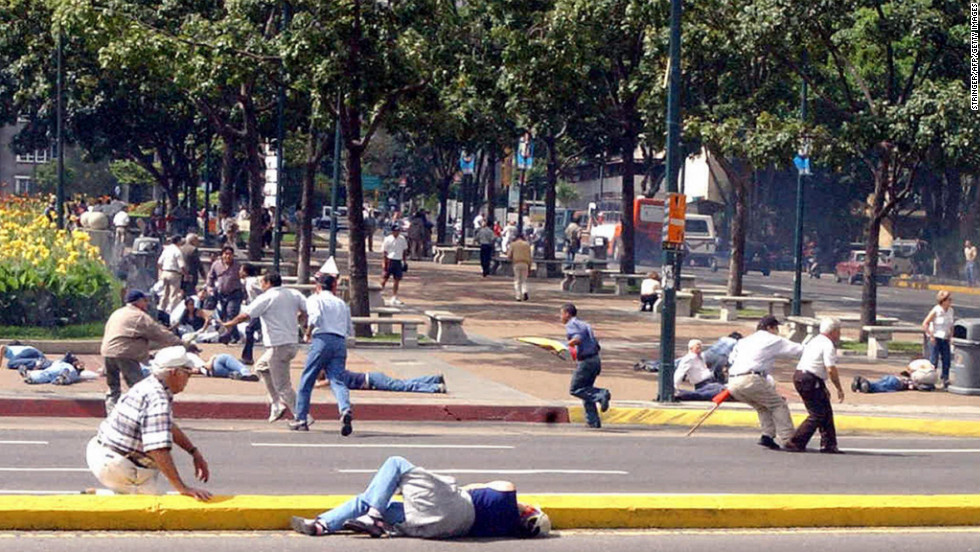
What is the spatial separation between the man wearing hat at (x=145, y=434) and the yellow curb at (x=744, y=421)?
34.8 feet

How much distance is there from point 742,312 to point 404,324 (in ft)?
43.7

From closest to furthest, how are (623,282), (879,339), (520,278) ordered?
1. (879,339)
2. (520,278)
3. (623,282)

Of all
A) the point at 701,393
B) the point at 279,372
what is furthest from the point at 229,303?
the point at 701,393

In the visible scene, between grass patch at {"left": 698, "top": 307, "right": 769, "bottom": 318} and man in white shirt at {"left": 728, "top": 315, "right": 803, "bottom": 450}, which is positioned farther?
grass patch at {"left": 698, "top": 307, "right": 769, "bottom": 318}

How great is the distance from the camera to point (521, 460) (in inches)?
589

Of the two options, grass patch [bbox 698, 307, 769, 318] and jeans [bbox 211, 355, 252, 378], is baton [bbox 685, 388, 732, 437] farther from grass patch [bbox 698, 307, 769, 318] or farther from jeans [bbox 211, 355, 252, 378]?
grass patch [bbox 698, 307, 769, 318]

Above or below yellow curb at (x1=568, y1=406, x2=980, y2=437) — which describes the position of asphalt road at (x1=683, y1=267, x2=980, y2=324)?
above

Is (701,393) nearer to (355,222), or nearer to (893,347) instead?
(355,222)

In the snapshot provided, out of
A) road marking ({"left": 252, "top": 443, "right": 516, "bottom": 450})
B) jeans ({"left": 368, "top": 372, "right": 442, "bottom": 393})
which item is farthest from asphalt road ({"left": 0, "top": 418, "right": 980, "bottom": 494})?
jeans ({"left": 368, "top": 372, "right": 442, "bottom": 393})

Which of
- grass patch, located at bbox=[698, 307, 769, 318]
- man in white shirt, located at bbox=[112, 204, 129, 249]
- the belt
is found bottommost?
grass patch, located at bbox=[698, 307, 769, 318]

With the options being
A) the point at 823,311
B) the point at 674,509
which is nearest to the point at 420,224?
the point at 823,311

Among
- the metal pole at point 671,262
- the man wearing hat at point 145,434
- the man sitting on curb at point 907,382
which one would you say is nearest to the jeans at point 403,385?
the metal pole at point 671,262

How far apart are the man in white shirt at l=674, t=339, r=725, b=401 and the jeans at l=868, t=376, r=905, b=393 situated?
10.0 feet

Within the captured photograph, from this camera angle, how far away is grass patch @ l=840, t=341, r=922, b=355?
28.6 m
